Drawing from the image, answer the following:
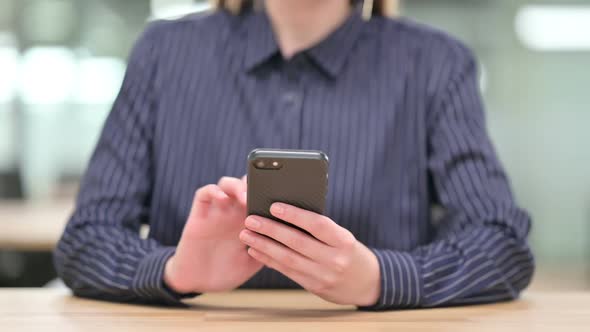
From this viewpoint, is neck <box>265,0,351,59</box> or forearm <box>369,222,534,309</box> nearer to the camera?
forearm <box>369,222,534,309</box>

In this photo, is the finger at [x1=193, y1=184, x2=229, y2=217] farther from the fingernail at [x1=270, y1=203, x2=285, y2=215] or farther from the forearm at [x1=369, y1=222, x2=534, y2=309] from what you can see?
the forearm at [x1=369, y1=222, x2=534, y2=309]

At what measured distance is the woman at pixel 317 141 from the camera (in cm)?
138

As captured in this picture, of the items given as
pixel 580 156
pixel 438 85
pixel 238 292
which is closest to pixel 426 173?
pixel 438 85

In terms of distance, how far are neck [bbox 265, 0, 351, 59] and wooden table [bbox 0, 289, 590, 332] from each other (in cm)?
54

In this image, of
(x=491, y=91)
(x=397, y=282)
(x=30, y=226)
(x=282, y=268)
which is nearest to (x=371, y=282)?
(x=397, y=282)

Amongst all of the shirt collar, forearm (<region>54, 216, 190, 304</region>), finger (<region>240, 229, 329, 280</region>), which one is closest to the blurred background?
the shirt collar

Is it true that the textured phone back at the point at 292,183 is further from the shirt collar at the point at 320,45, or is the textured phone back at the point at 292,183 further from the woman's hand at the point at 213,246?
the shirt collar at the point at 320,45

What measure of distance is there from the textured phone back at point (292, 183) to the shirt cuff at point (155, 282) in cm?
28

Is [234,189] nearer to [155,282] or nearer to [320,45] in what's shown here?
[155,282]

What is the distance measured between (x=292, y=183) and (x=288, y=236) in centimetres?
8

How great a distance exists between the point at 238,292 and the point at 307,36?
1.81ft

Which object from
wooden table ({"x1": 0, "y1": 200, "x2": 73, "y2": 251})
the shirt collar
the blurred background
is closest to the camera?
the shirt collar

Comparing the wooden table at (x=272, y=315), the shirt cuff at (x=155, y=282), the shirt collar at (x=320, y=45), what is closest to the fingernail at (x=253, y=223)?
the wooden table at (x=272, y=315)

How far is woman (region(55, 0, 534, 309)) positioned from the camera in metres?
1.38
